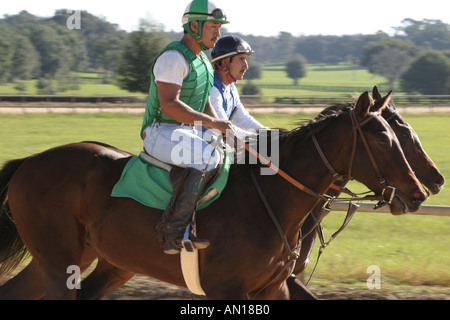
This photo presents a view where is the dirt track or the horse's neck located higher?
the horse's neck

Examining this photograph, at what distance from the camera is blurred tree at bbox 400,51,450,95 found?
65250 mm

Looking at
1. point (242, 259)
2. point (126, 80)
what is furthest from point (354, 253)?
point (126, 80)

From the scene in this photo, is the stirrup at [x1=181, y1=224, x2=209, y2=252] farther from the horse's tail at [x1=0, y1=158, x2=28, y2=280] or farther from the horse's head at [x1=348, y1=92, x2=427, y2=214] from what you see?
the horse's tail at [x1=0, y1=158, x2=28, y2=280]

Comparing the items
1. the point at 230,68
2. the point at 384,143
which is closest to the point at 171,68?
the point at 384,143

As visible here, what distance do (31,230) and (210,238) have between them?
1261 millimetres

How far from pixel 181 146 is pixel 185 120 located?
0.74 feet

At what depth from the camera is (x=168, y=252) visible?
3.77 m

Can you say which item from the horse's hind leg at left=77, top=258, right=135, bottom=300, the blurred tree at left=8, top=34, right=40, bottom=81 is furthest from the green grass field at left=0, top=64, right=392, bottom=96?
the horse's hind leg at left=77, top=258, right=135, bottom=300

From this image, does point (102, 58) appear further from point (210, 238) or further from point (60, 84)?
point (210, 238)

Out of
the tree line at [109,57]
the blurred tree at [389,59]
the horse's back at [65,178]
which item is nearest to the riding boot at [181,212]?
the horse's back at [65,178]

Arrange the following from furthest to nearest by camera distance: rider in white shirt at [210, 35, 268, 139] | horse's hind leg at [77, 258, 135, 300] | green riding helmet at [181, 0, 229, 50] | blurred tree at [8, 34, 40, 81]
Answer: blurred tree at [8, 34, 40, 81] < rider in white shirt at [210, 35, 268, 139] < horse's hind leg at [77, 258, 135, 300] < green riding helmet at [181, 0, 229, 50]

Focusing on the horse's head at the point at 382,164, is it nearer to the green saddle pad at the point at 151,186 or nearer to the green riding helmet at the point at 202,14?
the green saddle pad at the point at 151,186

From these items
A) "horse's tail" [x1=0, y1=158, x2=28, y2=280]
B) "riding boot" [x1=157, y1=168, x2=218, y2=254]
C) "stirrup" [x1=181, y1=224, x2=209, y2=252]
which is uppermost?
"riding boot" [x1=157, y1=168, x2=218, y2=254]

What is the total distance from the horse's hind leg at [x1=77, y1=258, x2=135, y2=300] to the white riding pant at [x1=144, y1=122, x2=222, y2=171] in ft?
3.54
